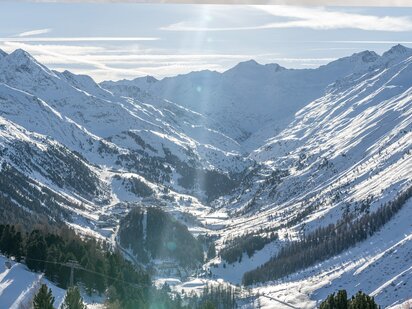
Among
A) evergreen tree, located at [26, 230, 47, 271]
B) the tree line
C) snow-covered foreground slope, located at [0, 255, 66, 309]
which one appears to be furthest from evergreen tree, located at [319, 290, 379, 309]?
evergreen tree, located at [26, 230, 47, 271]

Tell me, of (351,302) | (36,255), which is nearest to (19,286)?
(36,255)

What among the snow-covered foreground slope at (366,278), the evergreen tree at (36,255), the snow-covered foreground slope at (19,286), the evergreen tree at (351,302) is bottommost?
the evergreen tree at (351,302)

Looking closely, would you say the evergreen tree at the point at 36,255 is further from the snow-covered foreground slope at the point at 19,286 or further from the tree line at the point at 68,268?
the snow-covered foreground slope at the point at 19,286

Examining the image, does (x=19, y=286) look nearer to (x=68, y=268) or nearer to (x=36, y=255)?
(x=36, y=255)

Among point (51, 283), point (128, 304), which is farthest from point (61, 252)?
point (128, 304)

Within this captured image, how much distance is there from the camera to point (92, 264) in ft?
277

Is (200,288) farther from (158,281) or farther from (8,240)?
(8,240)

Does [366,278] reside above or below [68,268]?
above

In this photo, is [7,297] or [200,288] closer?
[7,297]

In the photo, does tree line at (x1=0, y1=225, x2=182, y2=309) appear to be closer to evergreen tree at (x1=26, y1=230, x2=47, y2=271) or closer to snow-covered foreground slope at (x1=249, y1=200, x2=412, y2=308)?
evergreen tree at (x1=26, y1=230, x2=47, y2=271)

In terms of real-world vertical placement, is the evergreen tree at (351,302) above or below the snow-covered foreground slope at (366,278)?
below

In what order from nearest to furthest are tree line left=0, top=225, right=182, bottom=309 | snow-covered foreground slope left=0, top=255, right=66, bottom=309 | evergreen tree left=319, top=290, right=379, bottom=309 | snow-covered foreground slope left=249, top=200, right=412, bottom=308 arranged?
evergreen tree left=319, top=290, right=379, bottom=309 → snow-covered foreground slope left=0, top=255, right=66, bottom=309 → tree line left=0, top=225, right=182, bottom=309 → snow-covered foreground slope left=249, top=200, right=412, bottom=308

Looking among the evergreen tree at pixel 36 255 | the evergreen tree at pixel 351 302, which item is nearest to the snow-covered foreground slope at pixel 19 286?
the evergreen tree at pixel 36 255

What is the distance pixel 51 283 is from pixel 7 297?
10.7m
